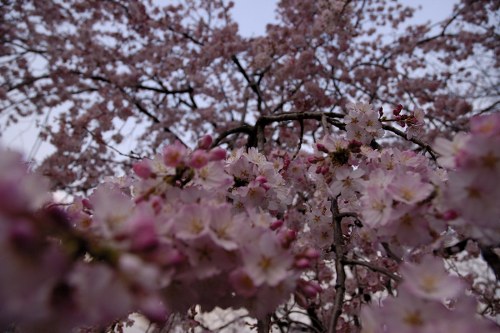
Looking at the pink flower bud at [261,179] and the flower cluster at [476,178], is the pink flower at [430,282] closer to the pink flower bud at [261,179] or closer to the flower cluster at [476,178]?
the flower cluster at [476,178]

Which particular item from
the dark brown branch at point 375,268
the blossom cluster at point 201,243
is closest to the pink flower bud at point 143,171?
the blossom cluster at point 201,243

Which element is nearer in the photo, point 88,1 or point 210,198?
point 210,198

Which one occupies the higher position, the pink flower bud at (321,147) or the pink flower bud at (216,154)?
the pink flower bud at (321,147)

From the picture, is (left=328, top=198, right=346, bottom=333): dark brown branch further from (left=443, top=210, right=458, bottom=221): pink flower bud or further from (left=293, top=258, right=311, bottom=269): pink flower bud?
(left=443, top=210, right=458, bottom=221): pink flower bud

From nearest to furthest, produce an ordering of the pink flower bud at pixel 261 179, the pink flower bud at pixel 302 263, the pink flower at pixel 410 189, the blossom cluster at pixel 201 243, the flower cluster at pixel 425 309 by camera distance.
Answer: the blossom cluster at pixel 201 243, the flower cluster at pixel 425 309, the pink flower bud at pixel 302 263, the pink flower at pixel 410 189, the pink flower bud at pixel 261 179

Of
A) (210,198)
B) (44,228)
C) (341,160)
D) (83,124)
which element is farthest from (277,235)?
(83,124)

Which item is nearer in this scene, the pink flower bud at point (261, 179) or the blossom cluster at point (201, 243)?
the blossom cluster at point (201, 243)

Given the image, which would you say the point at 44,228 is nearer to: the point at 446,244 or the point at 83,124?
the point at 446,244

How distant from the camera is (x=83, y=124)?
5.72 metres

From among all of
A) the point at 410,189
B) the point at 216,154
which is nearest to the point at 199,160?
the point at 216,154

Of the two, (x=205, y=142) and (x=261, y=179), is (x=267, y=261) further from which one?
(x=261, y=179)

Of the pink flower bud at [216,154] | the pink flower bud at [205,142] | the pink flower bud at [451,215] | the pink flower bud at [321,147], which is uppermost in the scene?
the pink flower bud at [321,147]

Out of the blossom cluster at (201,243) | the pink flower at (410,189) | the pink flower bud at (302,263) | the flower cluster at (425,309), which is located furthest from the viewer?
the pink flower at (410,189)

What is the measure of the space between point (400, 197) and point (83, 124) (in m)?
5.60
